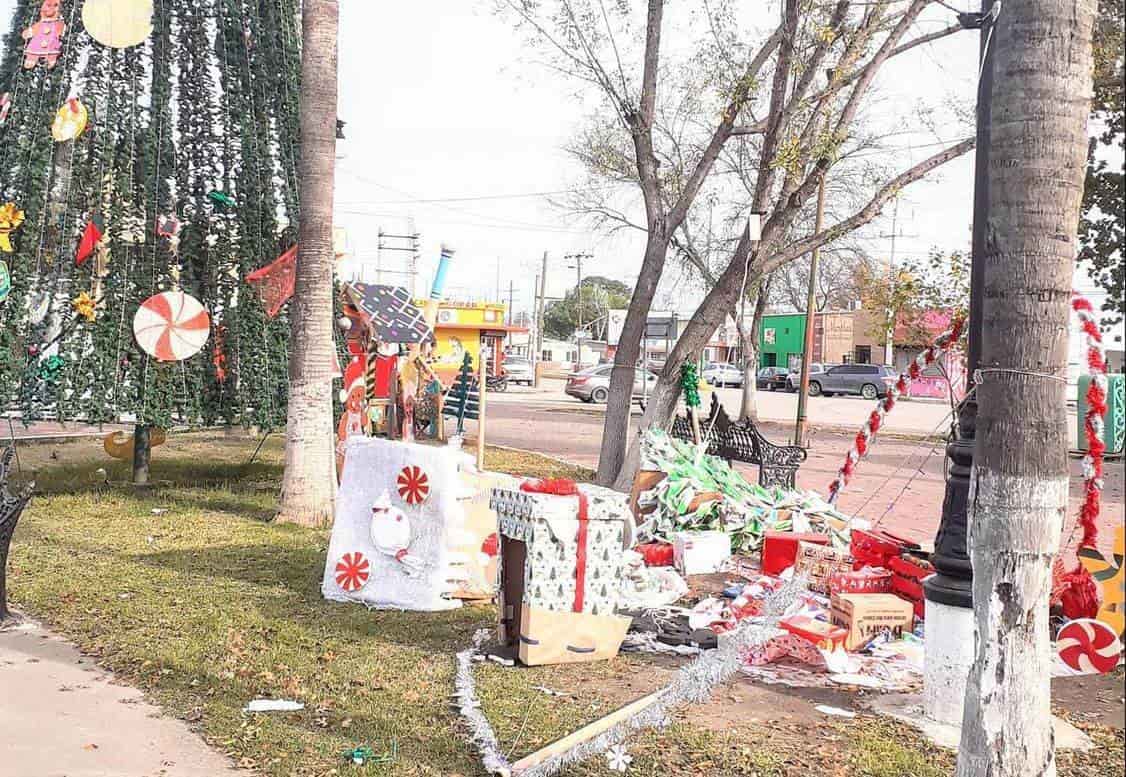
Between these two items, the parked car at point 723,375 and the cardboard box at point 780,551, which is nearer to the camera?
the cardboard box at point 780,551

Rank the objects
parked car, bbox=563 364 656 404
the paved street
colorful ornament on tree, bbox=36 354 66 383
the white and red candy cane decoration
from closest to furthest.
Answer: the white and red candy cane decoration → colorful ornament on tree, bbox=36 354 66 383 → the paved street → parked car, bbox=563 364 656 404

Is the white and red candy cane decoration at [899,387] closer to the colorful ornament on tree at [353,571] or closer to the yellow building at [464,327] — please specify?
the colorful ornament on tree at [353,571]

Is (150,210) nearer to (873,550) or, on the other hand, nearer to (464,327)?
(873,550)

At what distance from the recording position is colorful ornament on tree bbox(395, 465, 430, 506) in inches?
268

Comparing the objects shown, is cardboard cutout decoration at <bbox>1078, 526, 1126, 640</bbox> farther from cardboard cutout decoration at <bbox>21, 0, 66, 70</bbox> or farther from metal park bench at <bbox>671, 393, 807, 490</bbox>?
cardboard cutout decoration at <bbox>21, 0, 66, 70</bbox>

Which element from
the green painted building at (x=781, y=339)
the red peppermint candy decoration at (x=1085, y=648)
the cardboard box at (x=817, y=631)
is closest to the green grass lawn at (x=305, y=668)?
the cardboard box at (x=817, y=631)

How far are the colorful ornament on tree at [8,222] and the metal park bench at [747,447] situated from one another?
7.49m

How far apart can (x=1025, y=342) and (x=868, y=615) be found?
9.65 ft

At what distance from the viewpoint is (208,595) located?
7055mm

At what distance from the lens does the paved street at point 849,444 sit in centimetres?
1112

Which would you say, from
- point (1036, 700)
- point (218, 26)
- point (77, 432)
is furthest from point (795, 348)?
point (1036, 700)

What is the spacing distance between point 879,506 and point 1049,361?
9931 mm

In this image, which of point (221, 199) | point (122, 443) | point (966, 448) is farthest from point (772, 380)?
point (966, 448)

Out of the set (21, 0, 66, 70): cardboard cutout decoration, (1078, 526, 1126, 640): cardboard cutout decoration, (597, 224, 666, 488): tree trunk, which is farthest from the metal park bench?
(1078, 526, 1126, 640): cardboard cutout decoration
